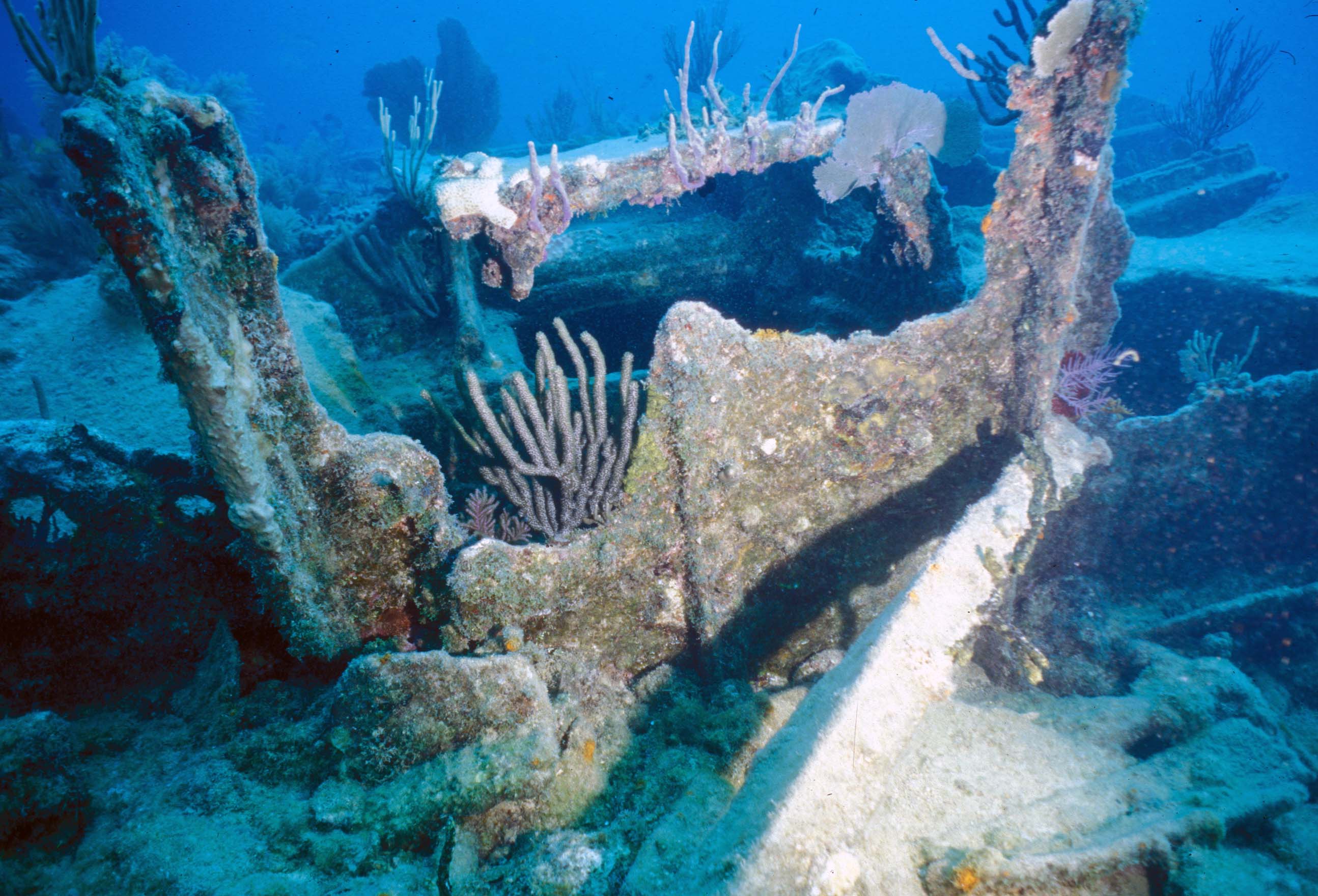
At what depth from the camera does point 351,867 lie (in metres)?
1.91

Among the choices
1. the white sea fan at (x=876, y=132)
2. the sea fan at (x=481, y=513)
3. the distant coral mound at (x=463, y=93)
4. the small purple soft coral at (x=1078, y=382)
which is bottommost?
the small purple soft coral at (x=1078, y=382)

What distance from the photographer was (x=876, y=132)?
14.8 feet

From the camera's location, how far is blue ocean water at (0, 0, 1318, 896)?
72.3 inches

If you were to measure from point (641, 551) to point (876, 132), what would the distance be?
13.0ft

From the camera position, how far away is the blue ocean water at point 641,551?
6.03 feet

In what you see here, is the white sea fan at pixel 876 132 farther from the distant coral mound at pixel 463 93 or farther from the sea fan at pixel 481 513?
the distant coral mound at pixel 463 93

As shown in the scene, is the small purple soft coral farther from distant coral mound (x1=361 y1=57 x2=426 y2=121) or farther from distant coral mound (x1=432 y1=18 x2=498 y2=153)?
distant coral mound (x1=361 y1=57 x2=426 y2=121)

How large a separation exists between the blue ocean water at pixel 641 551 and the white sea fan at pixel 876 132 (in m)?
0.04

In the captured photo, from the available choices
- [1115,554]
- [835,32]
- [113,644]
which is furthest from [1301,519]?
[835,32]

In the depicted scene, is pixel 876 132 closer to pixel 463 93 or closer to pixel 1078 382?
pixel 1078 382

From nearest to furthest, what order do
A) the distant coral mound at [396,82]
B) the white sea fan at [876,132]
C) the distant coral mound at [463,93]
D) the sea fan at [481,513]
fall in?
1. the sea fan at [481,513]
2. the white sea fan at [876,132]
3. the distant coral mound at [463,93]
4. the distant coral mound at [396,82]

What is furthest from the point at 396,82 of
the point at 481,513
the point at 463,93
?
the point at 481,513

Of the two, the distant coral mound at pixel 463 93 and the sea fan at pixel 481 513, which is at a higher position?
the distant coral mound at pixel 463 93

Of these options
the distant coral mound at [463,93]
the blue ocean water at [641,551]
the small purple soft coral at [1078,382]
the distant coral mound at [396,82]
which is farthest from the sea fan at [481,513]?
the distant coral mound at [396,82]
